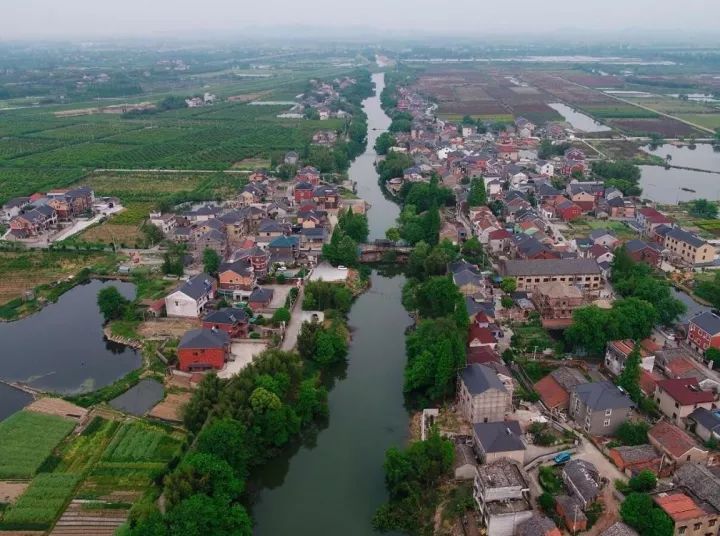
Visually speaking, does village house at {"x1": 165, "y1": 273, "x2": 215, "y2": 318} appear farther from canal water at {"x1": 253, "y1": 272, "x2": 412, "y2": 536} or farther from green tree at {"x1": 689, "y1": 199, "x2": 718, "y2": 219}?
green tree at {"x1": 689, "y1": 199, "x2": 718, "y2": 219}

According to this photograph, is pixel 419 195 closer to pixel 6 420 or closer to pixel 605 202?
pixel 605 202

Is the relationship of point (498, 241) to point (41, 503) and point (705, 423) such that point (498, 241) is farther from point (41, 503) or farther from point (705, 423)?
Answer: point (41, 503)

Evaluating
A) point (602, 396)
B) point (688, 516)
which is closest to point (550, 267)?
point (602, 396)

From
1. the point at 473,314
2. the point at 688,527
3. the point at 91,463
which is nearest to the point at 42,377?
the point at 91,463

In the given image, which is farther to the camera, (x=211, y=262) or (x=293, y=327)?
(x=211, y=262)

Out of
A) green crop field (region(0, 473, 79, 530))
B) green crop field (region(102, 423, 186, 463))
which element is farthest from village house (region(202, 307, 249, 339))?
green crop field (region(0, 473, 79, 530))

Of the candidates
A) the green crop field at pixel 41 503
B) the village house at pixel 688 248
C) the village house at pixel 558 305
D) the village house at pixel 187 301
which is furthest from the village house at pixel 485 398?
the village house at pixel 688 248
